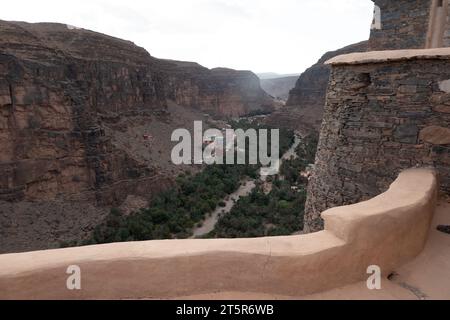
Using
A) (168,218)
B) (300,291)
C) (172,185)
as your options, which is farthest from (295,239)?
(172,185)

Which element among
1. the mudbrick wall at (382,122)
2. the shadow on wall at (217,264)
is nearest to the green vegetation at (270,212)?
the mudbrick wall at (382,122)

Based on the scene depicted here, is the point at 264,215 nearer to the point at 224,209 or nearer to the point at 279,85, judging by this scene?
the point at 224,209

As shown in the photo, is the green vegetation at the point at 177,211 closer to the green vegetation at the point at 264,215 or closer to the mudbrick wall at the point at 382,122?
the green vegetation at the point at 264,215

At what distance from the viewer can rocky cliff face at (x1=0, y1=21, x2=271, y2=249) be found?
17.6m

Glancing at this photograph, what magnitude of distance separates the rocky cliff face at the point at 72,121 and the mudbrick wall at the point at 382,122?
1540 cm

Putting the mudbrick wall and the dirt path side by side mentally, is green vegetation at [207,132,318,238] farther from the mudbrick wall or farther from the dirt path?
the mudbrick wall

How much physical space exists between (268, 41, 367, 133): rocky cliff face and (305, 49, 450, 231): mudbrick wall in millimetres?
37788

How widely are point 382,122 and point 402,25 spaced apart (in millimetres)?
3910

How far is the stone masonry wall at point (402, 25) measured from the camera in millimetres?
7246

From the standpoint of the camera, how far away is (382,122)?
5062 mm

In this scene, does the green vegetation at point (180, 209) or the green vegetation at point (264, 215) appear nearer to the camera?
the green vegetation at point (264, 215)

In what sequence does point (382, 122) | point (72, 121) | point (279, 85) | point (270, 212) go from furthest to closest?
point (279, 85)
point (72, 121)
point (270, 212)
point (382, 122)

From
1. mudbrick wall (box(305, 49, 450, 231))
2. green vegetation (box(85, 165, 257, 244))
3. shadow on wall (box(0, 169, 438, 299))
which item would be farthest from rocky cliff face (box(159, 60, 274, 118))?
shadow on wall (box(0, 169, 438, 299))

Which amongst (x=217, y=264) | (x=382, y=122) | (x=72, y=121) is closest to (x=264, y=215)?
(x=72, y=121)
